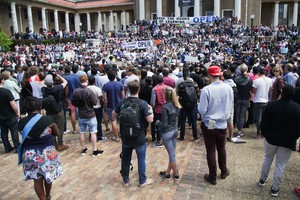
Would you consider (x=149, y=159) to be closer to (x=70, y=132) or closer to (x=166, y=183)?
(x=166, y=183)

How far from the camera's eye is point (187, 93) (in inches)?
265

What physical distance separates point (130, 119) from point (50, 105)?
252 centimetres

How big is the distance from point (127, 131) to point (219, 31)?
94.2 feet

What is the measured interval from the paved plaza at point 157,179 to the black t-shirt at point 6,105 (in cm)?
95

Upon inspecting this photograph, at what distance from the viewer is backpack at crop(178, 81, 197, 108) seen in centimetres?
674

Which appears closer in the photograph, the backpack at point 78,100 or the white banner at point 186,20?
the backpack at point 78,100

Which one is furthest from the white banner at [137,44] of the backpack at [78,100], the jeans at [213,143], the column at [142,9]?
the column at [142,9]

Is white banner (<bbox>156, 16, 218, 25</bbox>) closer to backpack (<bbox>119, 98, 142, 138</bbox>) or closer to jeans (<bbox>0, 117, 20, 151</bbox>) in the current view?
jeans (<bbox>0, 117, 20, 151</bbox>)

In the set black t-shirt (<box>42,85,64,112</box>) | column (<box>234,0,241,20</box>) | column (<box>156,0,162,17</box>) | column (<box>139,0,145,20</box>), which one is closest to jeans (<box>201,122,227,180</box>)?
black t-shirt (<box>42,85,64,112</box>)

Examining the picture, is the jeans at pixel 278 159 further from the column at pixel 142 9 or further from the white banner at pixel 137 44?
the column at pixel 142 9

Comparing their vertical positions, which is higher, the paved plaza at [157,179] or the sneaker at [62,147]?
the sneaker at [62,147]

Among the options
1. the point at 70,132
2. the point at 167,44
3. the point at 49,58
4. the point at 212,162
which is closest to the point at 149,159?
the point at 212,162

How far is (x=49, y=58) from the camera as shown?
23219 mm

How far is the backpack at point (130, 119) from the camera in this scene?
4.28 meters
